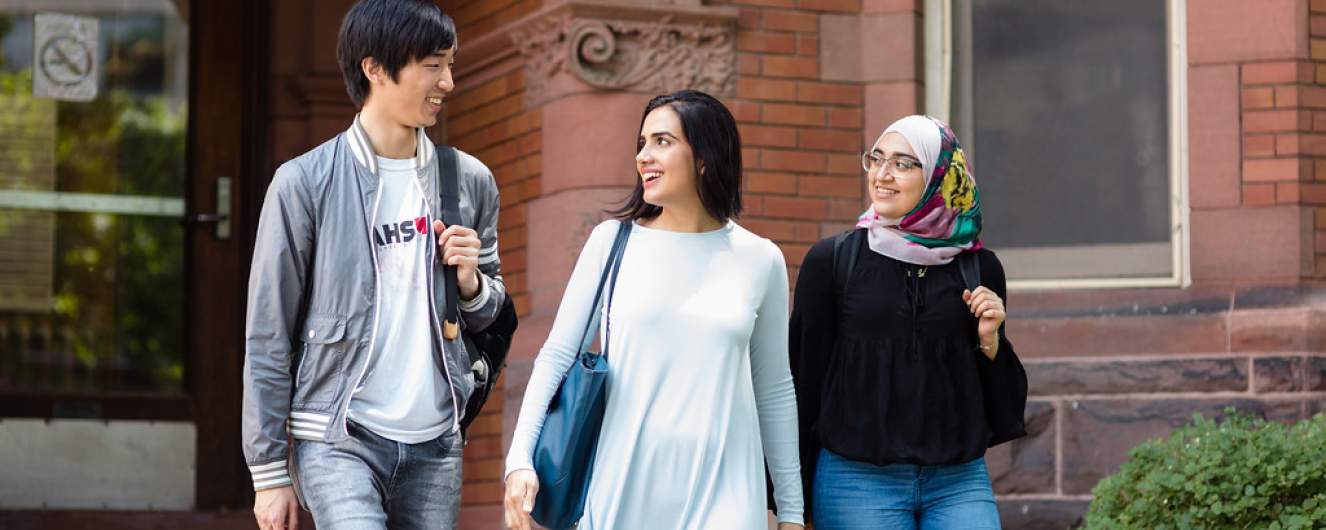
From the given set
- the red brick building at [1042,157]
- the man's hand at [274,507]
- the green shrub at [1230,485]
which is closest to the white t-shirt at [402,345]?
the man's hand at [274,507]

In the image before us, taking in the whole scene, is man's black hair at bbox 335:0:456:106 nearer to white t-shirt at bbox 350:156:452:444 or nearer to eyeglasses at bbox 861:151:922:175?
white t-shirt at bbox 350:156:452:444

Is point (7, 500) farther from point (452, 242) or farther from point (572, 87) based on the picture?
point (452, 242)

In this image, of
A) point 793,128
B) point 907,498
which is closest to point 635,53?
point 793,128

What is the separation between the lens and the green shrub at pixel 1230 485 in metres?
6.15

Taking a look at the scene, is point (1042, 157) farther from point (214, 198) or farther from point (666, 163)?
point (666, 163)

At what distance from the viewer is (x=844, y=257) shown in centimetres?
493

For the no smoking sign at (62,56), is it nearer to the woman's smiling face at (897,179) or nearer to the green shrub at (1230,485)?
the green shrub at (1230,485)

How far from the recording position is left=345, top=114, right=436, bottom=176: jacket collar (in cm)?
428

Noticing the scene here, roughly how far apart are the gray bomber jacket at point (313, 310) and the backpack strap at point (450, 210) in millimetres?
22

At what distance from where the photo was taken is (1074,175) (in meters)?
8.38

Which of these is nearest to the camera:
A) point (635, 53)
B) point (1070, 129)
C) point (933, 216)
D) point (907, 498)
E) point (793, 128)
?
point (907, 498)

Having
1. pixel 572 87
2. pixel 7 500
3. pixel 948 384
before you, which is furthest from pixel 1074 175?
pixel 7 500

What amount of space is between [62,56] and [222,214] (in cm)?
A: 114

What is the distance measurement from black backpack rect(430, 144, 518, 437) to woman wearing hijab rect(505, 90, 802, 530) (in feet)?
0.56
